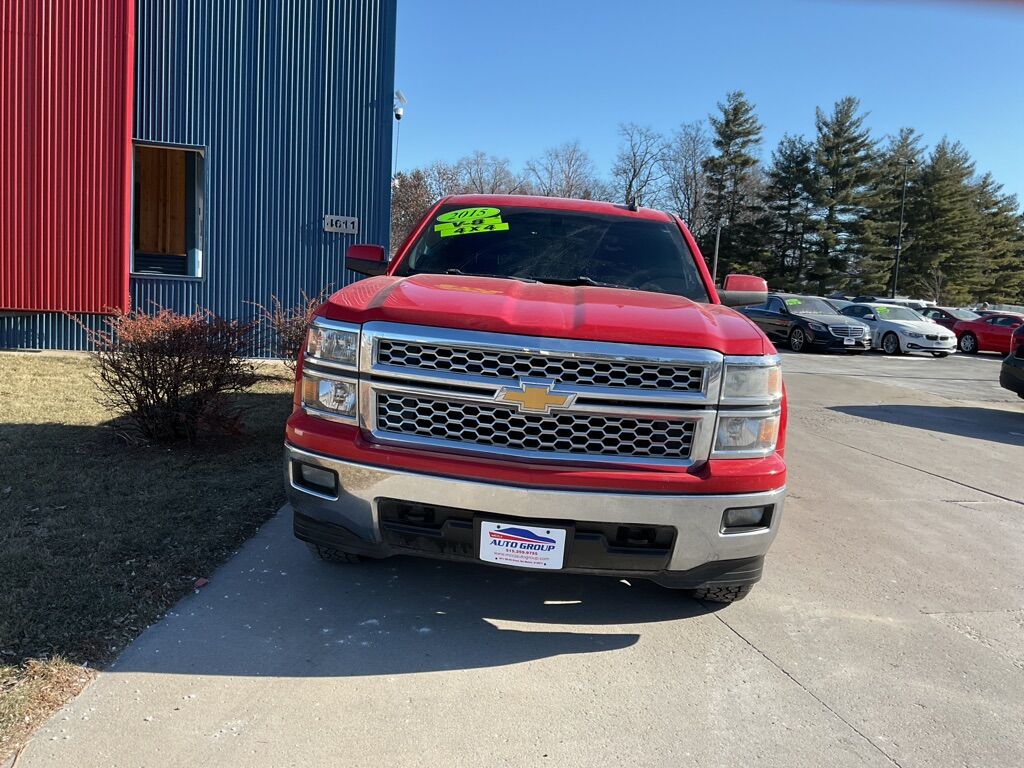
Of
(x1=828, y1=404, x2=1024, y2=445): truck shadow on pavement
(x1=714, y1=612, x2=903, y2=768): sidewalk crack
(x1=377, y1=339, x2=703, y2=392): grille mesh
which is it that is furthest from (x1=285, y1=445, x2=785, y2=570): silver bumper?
(x1=828, y1=404, x2=1024, y2=445): truck shadow on pavement

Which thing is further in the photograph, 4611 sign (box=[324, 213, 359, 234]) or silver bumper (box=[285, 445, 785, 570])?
4611 sign (box=[324, 213, 359, 234])

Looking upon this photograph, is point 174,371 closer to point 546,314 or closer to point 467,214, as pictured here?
point 467,214

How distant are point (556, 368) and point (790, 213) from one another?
59.2m

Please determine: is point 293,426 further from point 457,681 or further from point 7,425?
point 7,425

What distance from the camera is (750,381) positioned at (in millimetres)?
3035

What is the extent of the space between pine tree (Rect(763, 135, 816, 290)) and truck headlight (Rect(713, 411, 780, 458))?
58.0m

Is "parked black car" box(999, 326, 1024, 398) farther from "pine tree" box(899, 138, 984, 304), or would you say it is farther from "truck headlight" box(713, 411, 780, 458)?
"pine tree" box(899, 138, 984, 304)

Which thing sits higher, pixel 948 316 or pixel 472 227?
pixel 472 227

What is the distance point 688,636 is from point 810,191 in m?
A: 58.5

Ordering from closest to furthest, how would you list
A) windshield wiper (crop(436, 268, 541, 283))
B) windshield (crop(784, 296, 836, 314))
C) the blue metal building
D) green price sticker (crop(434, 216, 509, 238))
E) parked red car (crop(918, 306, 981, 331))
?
windshield wiper (crop(436, 268, 541, 283)), green price sticker (crop(434, 216, 509, 238)), the blue metal building, windshield (crop(784, 296, 836, 314)), parked red car (crop(918, 306, 981, 331))

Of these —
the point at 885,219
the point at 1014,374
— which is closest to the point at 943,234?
the point at 885,219

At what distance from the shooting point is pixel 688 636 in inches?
136

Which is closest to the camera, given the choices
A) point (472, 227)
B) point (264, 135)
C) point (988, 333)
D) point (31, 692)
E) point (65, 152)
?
point (31, 692)

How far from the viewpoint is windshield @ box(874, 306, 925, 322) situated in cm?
2342
